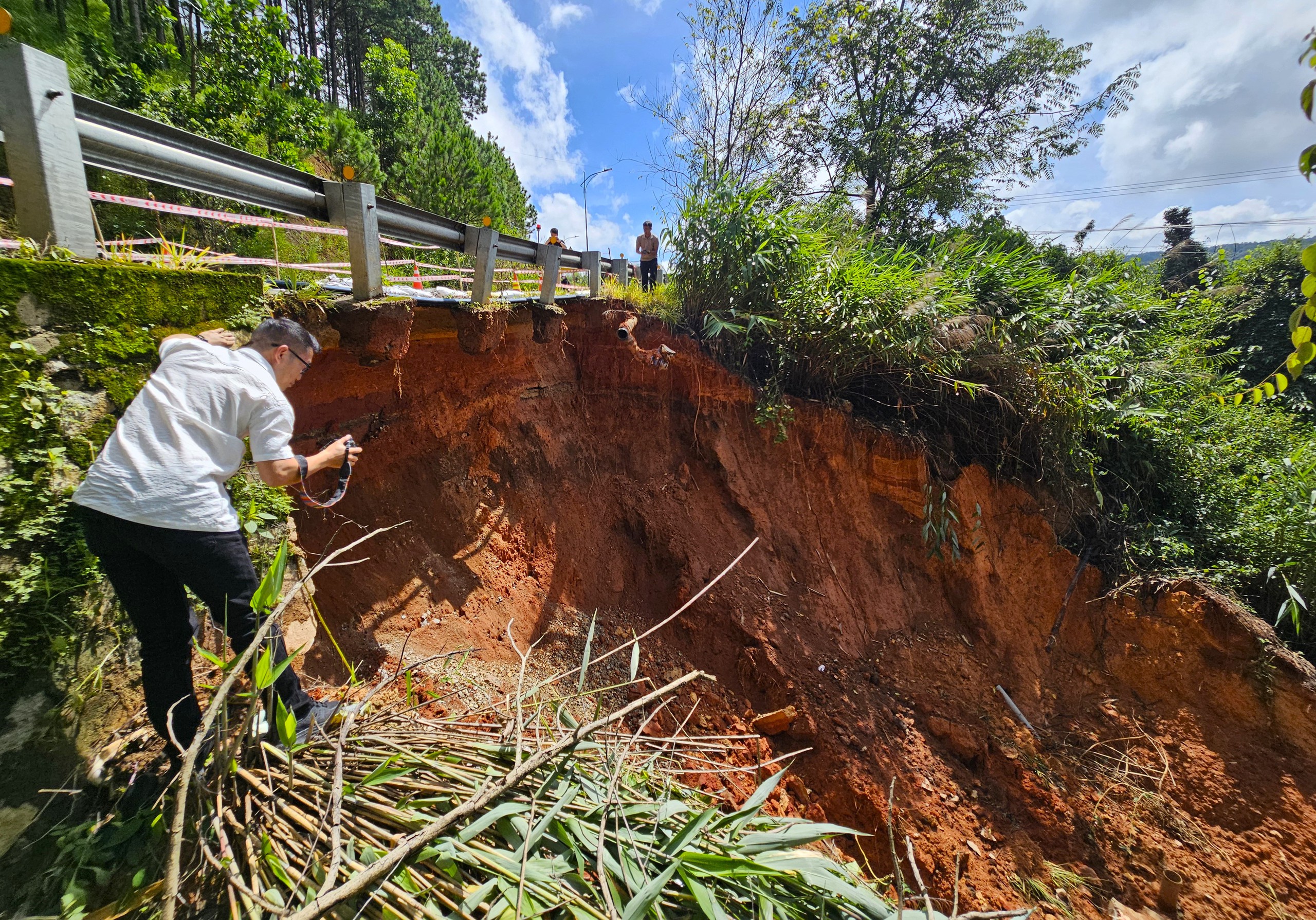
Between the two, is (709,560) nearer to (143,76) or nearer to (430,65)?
(143,76)

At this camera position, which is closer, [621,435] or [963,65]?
[621,435]

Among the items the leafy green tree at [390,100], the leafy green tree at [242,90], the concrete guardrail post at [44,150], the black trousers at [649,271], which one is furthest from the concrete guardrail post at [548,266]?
the leafy green tree at [390,100]

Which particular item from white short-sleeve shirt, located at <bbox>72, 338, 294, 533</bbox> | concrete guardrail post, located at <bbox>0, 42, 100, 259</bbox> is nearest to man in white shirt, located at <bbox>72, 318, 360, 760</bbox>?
white short-sleeve shirt, located at <bbox>72, 338, 294, 533</bbox>

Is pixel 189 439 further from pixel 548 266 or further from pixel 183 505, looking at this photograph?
pixel 548 266

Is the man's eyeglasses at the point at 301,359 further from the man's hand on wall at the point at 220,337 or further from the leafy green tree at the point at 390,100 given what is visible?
the leafy green tree at the point at 390,100

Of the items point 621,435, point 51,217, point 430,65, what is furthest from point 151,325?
point 430,65

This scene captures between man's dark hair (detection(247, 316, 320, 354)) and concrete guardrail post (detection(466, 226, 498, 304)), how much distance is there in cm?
179

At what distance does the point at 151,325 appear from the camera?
6.61ft

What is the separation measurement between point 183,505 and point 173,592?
1.23 ft

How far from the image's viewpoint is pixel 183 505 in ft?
5.34

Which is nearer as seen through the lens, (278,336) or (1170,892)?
(278,336)

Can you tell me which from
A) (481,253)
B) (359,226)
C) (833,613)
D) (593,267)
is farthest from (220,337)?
(833,613)

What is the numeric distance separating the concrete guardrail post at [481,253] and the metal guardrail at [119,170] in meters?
0.33

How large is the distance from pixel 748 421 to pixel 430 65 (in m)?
20.2
